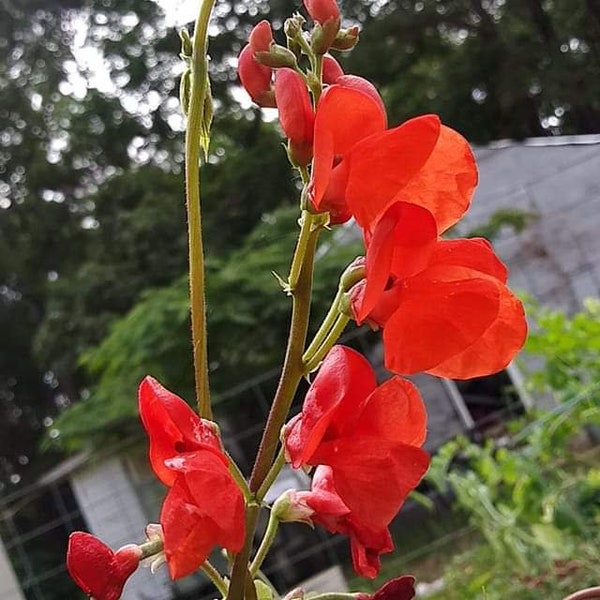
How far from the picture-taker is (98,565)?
226mm

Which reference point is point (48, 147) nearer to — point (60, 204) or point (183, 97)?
point (60, 204)

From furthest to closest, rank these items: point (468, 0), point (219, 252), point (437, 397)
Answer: point (468, 0) → point (219, 252) → point (437, 397)

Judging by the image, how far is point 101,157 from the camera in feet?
18.1

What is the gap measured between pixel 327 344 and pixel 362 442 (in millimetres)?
24

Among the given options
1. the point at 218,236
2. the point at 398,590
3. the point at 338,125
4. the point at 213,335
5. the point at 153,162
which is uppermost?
the point at 153,162

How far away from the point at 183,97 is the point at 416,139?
0.26 ft

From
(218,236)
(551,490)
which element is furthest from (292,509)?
(218,236)

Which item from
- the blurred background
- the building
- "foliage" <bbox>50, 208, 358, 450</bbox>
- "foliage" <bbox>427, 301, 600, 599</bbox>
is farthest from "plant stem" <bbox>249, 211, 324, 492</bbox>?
"foliage" <bbox>50, 208, 358, 450</bbox>

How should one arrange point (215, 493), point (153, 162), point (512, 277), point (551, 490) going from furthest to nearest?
point (153, 162) → point (512, 277) → point (551, 490) → point (215, 493)

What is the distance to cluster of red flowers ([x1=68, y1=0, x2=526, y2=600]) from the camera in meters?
0.21

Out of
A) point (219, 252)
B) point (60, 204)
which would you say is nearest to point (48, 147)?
point (60, 204)

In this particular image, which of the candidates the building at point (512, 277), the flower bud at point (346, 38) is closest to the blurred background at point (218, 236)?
the building at point (512, 277)

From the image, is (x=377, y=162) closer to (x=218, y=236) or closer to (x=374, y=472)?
(x=374, y=472)

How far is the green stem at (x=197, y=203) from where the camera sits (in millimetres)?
244
